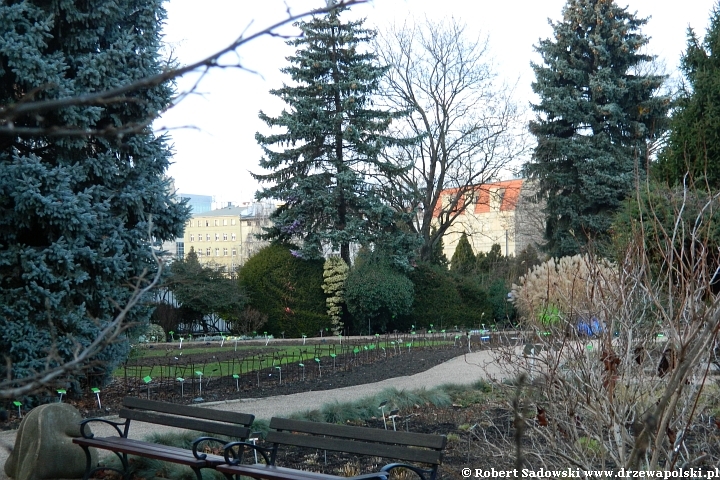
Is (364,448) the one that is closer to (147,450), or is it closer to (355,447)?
(355,447)

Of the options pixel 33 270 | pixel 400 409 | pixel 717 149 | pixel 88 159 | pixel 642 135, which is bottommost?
pixel 400 409

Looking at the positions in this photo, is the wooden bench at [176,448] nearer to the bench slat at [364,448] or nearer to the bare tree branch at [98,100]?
the bench slat at [364,448]

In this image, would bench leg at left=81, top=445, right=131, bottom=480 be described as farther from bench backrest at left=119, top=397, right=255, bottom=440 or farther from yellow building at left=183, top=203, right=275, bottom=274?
yellow building at left=183, top=203, right=275, bottom=274

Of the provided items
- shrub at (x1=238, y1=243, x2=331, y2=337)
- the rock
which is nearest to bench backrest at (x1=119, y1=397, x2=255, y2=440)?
the rock

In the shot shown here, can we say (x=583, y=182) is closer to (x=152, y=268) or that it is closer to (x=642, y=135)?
(x=642, y=135)

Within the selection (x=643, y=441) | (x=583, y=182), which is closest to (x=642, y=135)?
(x=583, y=182)

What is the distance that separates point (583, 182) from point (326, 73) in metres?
10.1

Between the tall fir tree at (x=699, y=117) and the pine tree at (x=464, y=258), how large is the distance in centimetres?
1660

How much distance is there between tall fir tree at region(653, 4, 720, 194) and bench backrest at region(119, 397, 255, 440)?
41.8ft

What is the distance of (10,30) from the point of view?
29.2 feet

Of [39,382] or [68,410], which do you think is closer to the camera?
[39,382]

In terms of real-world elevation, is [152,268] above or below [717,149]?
below

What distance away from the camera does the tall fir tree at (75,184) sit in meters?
8.98

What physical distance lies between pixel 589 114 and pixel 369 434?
24264 millimetres
